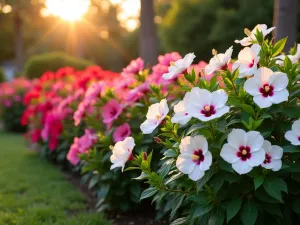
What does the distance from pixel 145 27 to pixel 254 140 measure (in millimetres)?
5049

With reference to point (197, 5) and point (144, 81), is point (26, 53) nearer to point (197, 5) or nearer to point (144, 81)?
point (197, 5)

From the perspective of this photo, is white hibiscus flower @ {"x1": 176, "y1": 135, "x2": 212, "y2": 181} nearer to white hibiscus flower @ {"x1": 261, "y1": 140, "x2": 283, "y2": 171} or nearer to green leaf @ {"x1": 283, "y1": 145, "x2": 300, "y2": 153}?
white hibiscus flower @ {"x1": 261, "y1": 140, "x2": 283, "y2": 171}

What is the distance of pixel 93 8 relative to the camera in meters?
45.4

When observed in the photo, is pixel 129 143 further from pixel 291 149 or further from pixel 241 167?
pixel 291 149

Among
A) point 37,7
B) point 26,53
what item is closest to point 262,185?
point 37,7

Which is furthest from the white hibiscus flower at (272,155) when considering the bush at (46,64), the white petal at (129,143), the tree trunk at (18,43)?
the tree trunk at (18,43)

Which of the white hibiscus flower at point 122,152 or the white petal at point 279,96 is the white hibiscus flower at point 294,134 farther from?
the white hibiscus flower at point 122,152

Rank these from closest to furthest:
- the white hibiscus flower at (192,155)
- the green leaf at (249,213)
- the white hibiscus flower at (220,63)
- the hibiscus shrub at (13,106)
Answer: the white hibiscus flower at (192,155) → the green leaf at (249,213) → the white hibiscus flower at (220,63) → the hibiscus shrub at (13,106)

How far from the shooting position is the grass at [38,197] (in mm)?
3298

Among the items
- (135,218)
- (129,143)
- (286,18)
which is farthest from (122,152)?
(286,18)

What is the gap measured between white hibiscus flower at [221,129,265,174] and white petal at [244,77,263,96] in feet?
0.69

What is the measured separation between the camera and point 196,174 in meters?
1.90

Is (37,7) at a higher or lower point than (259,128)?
higher

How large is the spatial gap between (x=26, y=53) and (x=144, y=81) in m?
40.7
